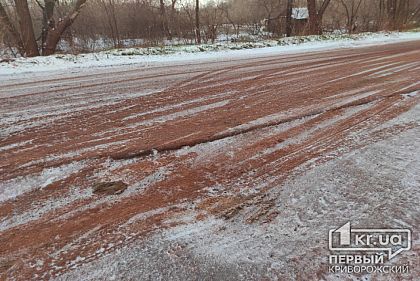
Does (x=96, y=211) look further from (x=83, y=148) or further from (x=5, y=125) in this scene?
(x=5, y=125)

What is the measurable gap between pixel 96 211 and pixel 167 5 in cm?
2286

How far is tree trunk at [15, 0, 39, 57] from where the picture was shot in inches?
487

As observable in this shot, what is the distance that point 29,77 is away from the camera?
7.14m

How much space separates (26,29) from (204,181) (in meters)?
13.6

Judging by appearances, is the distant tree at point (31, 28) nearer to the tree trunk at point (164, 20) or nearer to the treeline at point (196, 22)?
the treeline at point (196, 22)

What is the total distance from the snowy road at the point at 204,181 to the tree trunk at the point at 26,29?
31.8ft

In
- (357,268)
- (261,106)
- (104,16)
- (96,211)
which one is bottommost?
(357,268)

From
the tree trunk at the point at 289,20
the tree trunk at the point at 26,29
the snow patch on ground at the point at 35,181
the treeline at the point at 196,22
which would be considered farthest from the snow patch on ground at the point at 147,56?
the treeline at the point at 196,22

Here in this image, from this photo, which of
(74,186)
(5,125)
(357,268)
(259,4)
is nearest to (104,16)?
(259,4)

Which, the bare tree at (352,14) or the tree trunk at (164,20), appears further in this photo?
the bare tree at (352,14)

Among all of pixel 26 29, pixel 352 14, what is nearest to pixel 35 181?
pixel 26 29

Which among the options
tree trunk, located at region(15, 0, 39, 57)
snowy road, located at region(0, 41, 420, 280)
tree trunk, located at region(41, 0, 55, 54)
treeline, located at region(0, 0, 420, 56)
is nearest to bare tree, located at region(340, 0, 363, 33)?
treeline, located at region(0, 0, 420, 56)

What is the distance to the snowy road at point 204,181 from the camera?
67.4 inches

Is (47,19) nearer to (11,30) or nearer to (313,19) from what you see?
(11,30)
